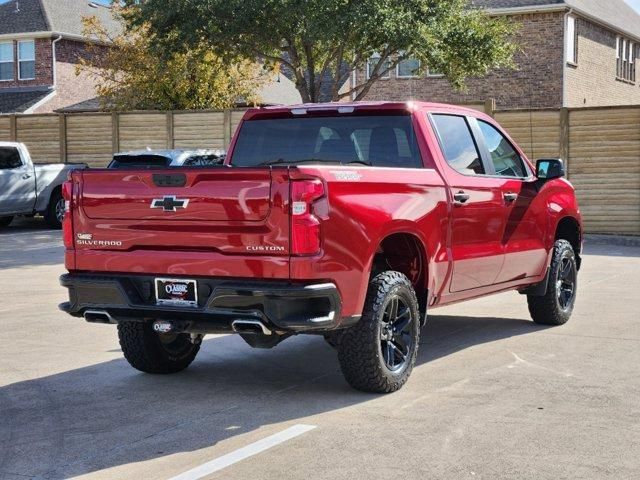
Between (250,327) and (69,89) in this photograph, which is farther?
(69,89)

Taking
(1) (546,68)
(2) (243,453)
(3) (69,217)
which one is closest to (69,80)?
(1) (546,68)

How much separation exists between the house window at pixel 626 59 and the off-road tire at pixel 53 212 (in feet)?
75.8

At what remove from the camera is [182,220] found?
6539mm

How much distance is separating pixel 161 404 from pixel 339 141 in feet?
7.72

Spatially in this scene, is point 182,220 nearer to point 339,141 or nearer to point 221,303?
point 221,303

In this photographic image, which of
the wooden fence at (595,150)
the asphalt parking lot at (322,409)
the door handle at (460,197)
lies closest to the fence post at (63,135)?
the wooden fence at (595,150)

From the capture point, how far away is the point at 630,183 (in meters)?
20.4

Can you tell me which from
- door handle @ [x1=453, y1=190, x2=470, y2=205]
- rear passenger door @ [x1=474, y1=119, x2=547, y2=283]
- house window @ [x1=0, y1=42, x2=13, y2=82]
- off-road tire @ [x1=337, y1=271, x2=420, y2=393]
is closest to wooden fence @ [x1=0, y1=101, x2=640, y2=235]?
rear passenger door @ [x1=474, y1=119, x2=547, y2=283]

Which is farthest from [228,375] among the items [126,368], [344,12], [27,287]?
[344,12]

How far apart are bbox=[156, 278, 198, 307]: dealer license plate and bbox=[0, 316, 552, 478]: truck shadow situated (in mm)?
669

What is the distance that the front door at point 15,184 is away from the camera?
2162cm

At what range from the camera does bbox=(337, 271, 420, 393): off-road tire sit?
6.76m

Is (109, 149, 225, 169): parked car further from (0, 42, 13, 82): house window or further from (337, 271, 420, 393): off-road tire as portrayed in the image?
(0, 42, 13, 82): house window

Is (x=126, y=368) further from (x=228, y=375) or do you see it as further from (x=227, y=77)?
(x=227, y=77)
